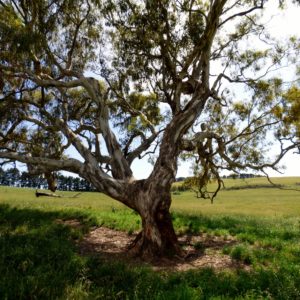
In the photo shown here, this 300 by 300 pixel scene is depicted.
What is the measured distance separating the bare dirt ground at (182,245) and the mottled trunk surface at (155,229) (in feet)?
1.20

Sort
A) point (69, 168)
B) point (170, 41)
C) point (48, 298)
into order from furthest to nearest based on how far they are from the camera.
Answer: point (170, 41) < point (69, 168) < point (48, 298)

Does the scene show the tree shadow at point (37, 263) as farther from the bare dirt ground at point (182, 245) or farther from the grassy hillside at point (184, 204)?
the grassy hillside at point (184, 204)

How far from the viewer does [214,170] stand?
16.7 meters

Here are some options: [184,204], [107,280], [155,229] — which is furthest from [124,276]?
[184,204]

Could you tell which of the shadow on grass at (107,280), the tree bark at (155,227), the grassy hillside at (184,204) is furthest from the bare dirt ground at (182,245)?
the grassy hillside at (184,204)

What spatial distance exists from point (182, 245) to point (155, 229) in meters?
1.63

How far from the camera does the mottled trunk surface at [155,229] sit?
34.4 feet

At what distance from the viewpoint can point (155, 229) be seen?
1066 cm

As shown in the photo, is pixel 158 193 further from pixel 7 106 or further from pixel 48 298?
pixel 7 106

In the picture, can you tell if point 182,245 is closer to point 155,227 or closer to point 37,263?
point 155,227

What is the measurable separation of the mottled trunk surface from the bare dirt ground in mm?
367

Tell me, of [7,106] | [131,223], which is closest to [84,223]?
[131,223]

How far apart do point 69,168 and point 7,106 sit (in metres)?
4.81

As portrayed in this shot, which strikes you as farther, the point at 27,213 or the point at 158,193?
the point at 27,213
